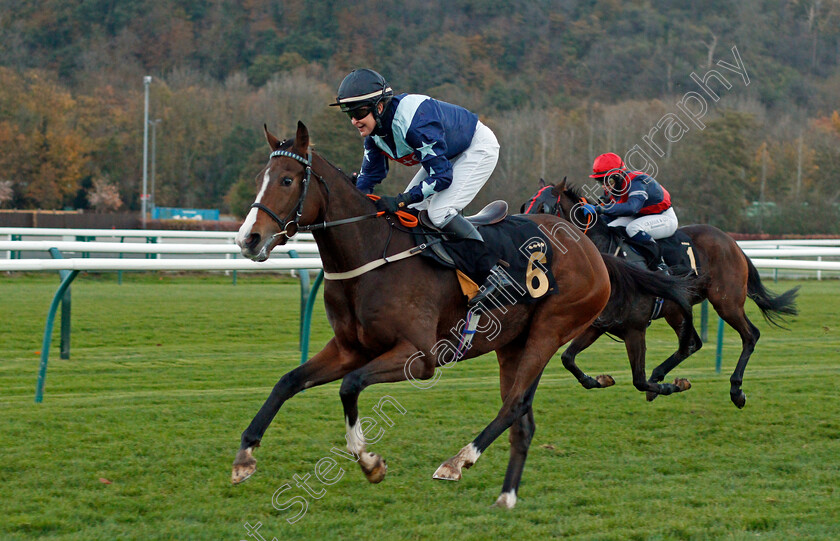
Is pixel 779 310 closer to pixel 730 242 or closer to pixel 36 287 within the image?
pixel 730 242

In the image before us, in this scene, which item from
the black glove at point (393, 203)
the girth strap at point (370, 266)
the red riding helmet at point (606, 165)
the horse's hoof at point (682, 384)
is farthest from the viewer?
the red riding helmet at point (606, 165)

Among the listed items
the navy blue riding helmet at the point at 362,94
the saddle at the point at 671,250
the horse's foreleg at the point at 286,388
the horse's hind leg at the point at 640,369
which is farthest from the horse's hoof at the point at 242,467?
the saddle at the point at 671,250

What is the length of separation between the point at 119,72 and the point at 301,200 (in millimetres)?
68742

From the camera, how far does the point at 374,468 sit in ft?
12.0

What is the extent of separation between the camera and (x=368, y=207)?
3.96 meters

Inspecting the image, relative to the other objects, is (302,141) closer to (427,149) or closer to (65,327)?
(427,149)

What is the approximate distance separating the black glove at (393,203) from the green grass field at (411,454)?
3.98 ft

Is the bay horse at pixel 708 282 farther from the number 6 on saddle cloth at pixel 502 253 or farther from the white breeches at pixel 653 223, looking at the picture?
the number 6 on saddle cloth at pixel 502 253

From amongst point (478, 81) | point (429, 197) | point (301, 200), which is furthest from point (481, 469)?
point (478, 81)

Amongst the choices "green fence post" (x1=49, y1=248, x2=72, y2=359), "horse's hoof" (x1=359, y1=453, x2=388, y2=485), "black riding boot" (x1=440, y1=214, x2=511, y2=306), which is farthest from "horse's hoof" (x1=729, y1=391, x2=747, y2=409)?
"green fence post" (x1=49, y1=248, x2=72, y2=359)

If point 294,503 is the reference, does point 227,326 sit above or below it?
below

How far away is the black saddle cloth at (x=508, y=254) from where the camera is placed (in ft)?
13.2

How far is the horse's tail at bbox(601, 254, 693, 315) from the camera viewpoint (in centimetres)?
486

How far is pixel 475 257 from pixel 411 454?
110 centimetres
